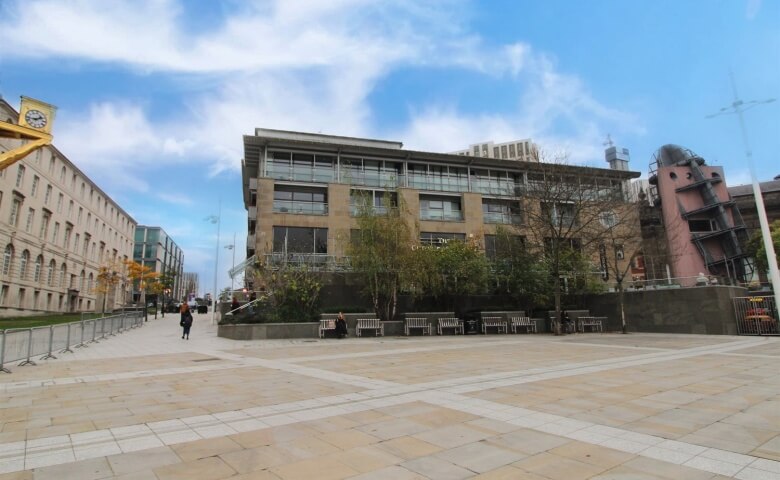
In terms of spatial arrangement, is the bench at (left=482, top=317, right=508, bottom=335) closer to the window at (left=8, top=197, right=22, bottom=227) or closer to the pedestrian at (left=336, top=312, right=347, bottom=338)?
the pedestrian at (left=336, top=312, right=347, bottom=338)

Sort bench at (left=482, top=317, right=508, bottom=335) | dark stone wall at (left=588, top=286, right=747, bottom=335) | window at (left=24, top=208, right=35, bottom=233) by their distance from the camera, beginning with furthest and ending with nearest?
window at (left=24, top=208, right=35, bottom=233) → bench at (left=482, top=317, right=508, bottom=335) → dark stone wall at (left=588, top=286, right=747, bottom=335)

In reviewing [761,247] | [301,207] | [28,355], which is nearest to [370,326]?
[28,355]

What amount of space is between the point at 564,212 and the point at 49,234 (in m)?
58.1

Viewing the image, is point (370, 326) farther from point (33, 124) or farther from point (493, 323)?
point (33, 124)

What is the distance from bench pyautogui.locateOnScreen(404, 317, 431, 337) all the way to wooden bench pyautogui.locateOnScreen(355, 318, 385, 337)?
1.22 m

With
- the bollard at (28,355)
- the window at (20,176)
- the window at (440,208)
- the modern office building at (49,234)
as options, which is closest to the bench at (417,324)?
the bollard at (28,355)

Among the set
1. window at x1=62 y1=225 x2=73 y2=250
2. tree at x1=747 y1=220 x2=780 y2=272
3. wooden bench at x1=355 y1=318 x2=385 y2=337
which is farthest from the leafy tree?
window at x1=62 y1=225 x2=73 y2=250

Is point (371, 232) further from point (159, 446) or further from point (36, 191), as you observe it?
point (36, 191)

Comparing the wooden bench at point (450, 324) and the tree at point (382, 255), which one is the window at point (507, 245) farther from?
the tree at point (382, 255)

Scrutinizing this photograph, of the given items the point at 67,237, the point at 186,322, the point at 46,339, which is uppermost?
the point at 67,237

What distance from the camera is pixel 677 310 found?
2275cm

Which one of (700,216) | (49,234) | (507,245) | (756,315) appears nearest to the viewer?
(756,315)

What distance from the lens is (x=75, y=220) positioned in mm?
60562

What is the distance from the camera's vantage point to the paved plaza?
3.98 metres
